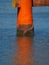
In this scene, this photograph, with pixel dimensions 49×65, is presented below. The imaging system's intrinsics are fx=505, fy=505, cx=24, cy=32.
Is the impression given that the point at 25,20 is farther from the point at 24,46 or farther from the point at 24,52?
the point at 24,52

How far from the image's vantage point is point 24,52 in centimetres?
1093

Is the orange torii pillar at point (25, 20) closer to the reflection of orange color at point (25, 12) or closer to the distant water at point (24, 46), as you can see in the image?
the reflection of orange color at point (25, 12)

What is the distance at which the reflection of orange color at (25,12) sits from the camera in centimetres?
1359

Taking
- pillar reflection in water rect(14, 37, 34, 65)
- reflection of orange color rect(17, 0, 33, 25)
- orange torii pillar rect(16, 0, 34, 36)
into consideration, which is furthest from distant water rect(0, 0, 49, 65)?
reflection of orange color rect(17, 0, 33, 25)

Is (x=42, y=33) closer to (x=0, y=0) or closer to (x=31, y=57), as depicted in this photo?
(x=31, y=57)

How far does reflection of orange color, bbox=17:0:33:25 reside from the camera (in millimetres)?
13586

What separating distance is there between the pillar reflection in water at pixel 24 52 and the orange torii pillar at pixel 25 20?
0.42 metres

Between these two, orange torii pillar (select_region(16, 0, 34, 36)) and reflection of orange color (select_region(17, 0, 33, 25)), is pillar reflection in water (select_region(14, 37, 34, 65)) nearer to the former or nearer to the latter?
orange torii pillar (select_region(16, 0, 34, 36))

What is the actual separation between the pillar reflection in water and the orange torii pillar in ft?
1.39

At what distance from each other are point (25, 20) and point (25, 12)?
22 cm

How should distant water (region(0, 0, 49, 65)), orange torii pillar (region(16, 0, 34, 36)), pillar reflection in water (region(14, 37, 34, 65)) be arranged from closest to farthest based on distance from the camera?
pillar reflection in water (region(14, 37, 34, 65)) < distant water (region(0, 0, 49, 65)) < orange torii pillar (region(16, 0, 34, 36))

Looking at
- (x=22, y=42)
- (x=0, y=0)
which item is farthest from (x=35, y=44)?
(x=0, y=0)

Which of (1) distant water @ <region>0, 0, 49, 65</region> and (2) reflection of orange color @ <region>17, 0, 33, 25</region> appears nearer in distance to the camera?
(1) distant water @ <region>0, 0, 49, 65</region>

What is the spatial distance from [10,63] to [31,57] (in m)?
0.81
